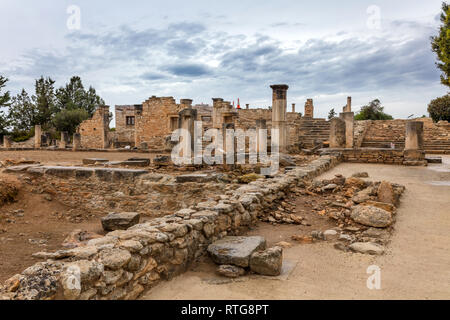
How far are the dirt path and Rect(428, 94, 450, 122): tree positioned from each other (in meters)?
29.5

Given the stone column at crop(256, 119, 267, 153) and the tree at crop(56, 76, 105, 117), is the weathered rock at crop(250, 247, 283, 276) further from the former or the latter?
the tree at crop(56, 76, 105, 117)

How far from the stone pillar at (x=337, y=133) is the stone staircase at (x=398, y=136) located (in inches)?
172

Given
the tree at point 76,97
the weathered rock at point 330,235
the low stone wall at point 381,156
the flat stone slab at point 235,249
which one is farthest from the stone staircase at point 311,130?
the tree at point 76,97

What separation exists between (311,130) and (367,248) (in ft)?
65.5

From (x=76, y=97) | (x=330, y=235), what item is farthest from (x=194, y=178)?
(x=76, y=97)

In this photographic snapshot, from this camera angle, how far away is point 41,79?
142 ft

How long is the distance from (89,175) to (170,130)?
1748 cm

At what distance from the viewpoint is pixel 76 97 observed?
45.8m

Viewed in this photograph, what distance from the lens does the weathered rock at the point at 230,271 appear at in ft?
11.1

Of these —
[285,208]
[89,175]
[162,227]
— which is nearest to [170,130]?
[89,175]

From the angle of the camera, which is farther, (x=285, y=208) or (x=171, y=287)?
(x=285, y=208)

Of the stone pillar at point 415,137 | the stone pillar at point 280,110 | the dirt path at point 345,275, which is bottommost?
the dirt path at point 345,275

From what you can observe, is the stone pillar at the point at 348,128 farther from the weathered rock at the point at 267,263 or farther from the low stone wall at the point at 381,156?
the weathered rock at the point at 267,263
